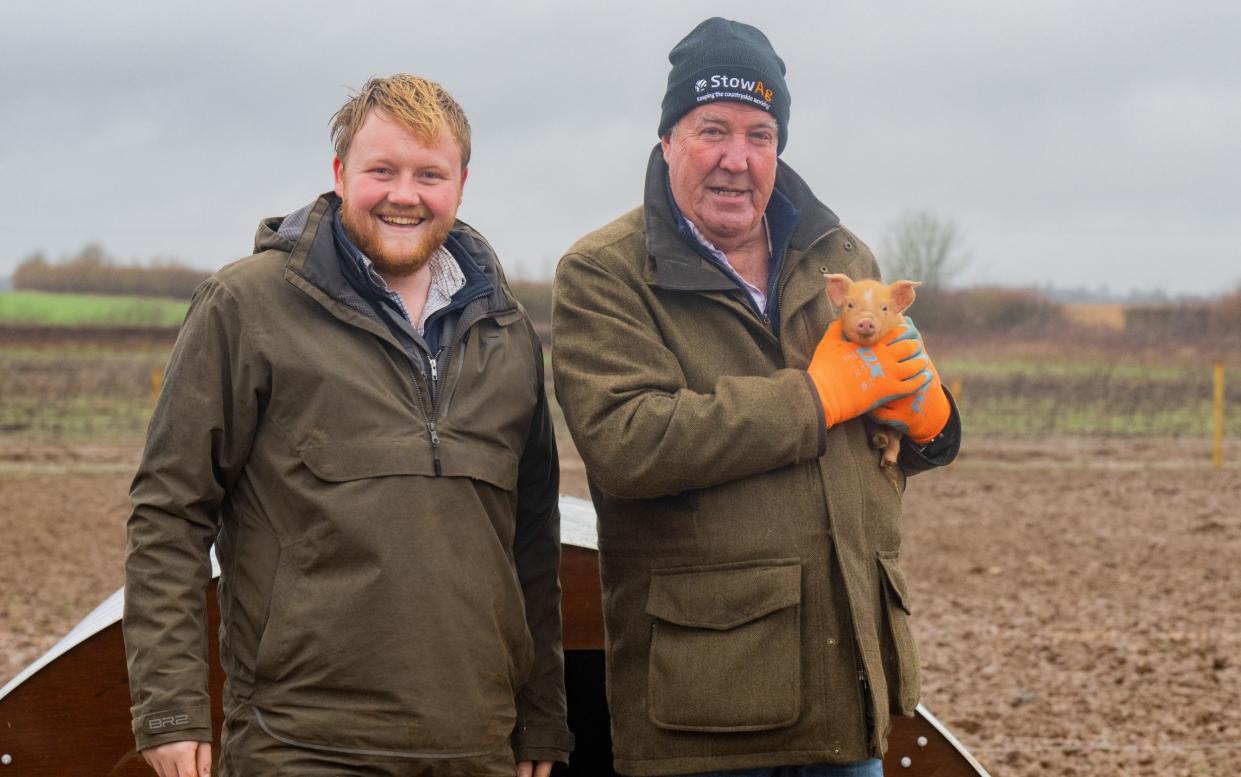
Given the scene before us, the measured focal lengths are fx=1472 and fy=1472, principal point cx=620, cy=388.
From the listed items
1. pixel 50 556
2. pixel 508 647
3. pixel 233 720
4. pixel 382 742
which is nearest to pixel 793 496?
pixel 508 647

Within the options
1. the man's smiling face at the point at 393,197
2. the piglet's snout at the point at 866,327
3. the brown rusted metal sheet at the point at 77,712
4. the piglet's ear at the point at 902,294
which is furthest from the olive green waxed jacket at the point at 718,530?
the brown rusted metal sheet at the point at 77,712

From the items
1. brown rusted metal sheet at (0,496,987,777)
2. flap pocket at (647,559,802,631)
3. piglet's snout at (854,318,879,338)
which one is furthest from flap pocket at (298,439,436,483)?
brown rusted metal sheet at (0,496,987,777)

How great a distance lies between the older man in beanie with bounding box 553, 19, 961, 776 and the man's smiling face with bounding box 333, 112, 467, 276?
0.34 meters

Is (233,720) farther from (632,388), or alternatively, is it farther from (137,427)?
(137,427)

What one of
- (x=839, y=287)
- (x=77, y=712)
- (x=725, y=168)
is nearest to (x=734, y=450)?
(x=839, y=287)

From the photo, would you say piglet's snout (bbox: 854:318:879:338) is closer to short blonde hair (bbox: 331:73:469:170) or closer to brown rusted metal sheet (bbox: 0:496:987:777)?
short blonde hair (bbox: 331:73:469:170)

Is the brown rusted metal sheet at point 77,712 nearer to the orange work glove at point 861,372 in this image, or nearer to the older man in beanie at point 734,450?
the older man in beanie at point 734,450

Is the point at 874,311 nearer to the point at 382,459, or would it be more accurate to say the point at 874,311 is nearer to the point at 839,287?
the point at 839,287

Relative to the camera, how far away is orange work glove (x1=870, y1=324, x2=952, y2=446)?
300cm

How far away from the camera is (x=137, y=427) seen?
20.8m

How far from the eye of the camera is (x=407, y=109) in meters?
2.69

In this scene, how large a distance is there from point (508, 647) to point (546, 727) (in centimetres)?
26

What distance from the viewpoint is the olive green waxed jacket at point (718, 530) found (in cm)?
273

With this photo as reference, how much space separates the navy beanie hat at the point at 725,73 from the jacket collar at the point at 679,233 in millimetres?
89
